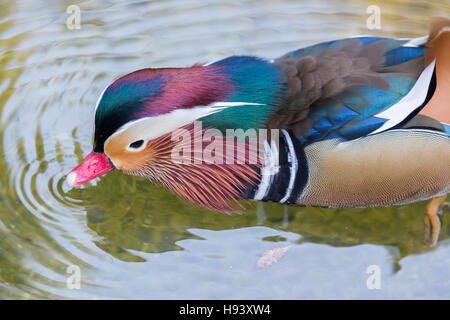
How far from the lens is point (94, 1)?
12.3ft

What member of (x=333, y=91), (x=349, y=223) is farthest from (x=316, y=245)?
(x=333, y=91)

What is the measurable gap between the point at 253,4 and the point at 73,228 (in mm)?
1870

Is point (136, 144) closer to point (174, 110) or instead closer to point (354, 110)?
point (174, 110)

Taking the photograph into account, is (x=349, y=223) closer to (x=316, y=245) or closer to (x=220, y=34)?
(x=316, y=245)

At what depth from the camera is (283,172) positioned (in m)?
2.44

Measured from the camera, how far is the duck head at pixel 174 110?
2180 millimetres

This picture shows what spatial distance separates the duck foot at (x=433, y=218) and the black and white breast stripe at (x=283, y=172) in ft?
1.98

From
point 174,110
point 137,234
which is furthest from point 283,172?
point 137,234

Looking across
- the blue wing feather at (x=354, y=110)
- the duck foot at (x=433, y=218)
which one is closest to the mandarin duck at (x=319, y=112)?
the blue wing feather at (x=354, y=110)

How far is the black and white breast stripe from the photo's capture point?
234cm

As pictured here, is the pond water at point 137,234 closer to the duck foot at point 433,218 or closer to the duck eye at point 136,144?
the duck foot at point 433,218
